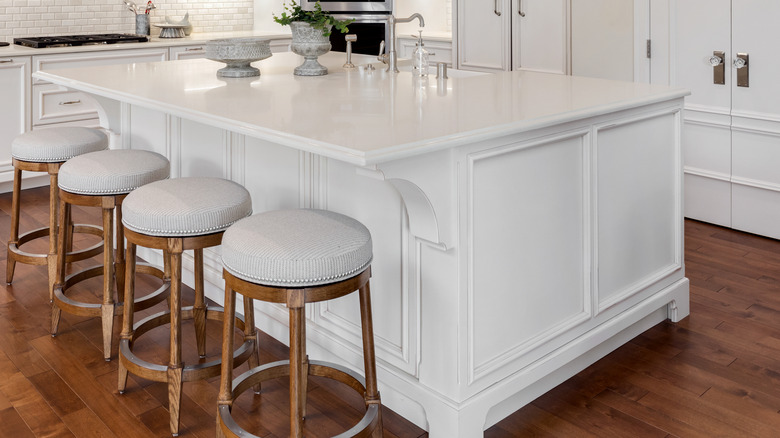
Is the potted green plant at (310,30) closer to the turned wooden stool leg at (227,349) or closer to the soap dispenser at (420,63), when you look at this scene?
the soap dispenser at (420,63)

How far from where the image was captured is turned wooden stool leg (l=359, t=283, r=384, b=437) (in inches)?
79.4

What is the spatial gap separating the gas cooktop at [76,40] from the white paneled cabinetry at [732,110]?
3887 millimetres

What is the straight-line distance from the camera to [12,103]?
4945mm

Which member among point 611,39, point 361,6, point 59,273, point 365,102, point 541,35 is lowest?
point 59,273

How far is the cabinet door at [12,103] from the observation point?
4.90m

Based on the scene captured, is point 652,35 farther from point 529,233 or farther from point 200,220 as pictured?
point 200,220

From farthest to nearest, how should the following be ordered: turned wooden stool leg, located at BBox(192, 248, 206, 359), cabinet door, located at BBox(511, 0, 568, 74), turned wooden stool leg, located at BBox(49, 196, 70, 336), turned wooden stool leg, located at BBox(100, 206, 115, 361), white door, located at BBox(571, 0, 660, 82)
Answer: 1. cabinet door, located at BBox(511, 0, 568, 74)
2. white door, located at BBox(571, 0, 660, 82)
3. turned wooden stool leg, located at BBox(49, 196, 70, 336)
4. turned wooden stool leg, located at BBox(100, 206, 115, 361)
5. turned wooden stool leg, located at BBox(192, 248, 206, 359)

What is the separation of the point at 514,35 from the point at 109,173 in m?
3.38

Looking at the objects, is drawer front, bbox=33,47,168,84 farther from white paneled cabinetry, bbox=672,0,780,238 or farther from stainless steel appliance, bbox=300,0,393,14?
white paneled cabinetry, bbox=672,0,780,238

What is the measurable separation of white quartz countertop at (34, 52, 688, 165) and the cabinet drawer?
1.88m

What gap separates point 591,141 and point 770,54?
1.94 metres

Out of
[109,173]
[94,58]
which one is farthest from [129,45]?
[109,173]

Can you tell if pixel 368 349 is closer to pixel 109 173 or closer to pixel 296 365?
pixel 296 365

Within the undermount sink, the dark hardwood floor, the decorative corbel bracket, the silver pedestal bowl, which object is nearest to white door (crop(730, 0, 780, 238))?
the dark hardwood floor
